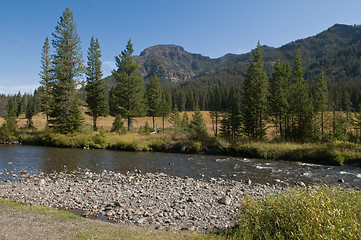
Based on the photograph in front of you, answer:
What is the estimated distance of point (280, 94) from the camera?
30.9m

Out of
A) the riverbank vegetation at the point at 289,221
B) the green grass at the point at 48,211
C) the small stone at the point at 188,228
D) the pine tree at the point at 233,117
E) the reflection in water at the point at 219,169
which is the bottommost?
the reflection in water at the point at 219,169

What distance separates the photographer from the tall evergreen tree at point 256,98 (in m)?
32.2

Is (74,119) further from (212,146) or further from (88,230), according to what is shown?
(88,230)

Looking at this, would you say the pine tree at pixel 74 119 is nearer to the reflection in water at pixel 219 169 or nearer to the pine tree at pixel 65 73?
the pine tree at pixel 65 73

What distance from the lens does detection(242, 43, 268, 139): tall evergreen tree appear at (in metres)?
32.2

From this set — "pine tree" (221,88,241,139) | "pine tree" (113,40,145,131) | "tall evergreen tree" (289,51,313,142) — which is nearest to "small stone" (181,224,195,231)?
"tall evergreen tree" (289,51,313,142)

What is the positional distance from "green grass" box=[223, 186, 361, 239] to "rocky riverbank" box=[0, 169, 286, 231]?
1.97 metres

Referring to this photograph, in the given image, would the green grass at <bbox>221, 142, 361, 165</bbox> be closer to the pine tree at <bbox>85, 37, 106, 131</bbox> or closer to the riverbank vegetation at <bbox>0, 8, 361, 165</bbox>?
the riverbank vegetation at <bbox>0, 8, 361, 165</bbox>

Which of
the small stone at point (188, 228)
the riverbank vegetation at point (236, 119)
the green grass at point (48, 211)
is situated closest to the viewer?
the small stone at point (188, 228)

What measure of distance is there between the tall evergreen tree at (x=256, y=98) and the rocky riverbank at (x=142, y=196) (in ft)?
64.2

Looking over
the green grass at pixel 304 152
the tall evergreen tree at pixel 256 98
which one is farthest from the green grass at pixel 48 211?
the tall evergreen tree at pixel 256 98

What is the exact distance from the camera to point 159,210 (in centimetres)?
972

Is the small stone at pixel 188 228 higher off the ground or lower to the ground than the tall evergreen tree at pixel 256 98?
lower

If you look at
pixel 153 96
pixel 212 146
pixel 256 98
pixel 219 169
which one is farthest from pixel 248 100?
pixel 153 96
